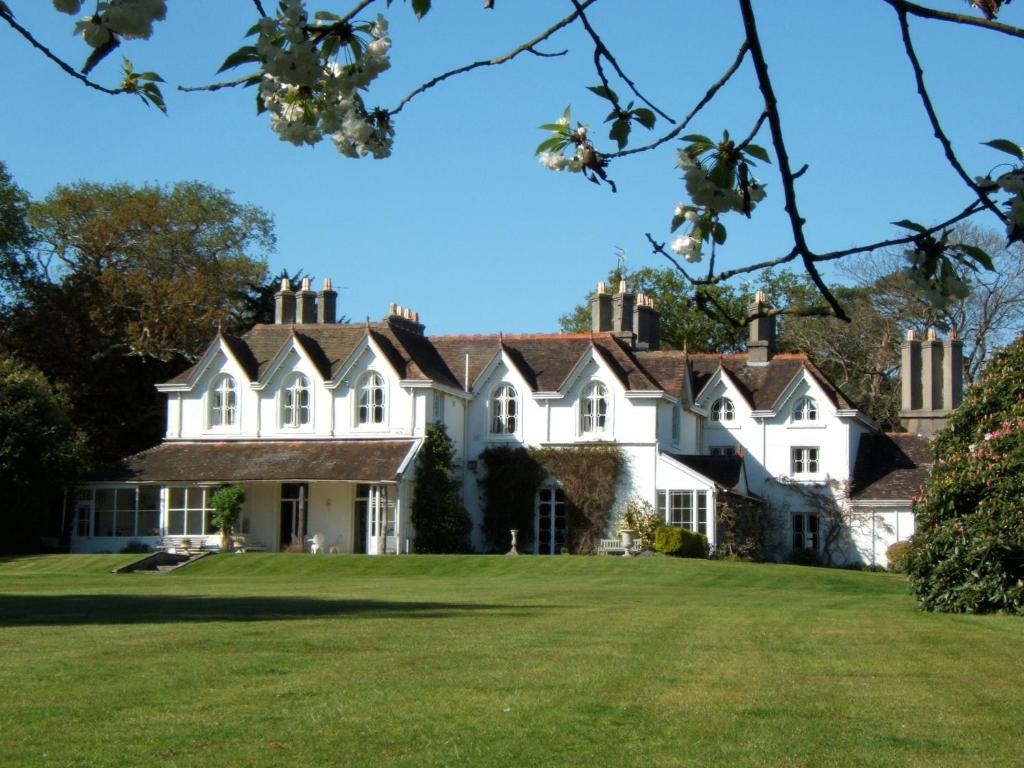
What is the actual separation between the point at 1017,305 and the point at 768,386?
14.0 meters

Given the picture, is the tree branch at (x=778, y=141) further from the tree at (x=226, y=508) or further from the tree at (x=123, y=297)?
the tree at (x=123, y=297)

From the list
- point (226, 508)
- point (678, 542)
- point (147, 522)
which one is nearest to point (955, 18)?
point (678, 542)

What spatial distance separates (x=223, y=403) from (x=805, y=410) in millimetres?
21136

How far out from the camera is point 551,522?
4919 centimetres

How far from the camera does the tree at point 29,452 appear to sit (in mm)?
45562

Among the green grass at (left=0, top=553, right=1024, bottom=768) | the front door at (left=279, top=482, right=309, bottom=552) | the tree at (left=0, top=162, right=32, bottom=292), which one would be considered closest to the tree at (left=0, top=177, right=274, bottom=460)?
the tree at (left=0, top=162, right=32, bottom=292)

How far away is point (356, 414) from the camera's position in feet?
164

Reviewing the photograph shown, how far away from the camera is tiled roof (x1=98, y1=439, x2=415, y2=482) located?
46.9 metres

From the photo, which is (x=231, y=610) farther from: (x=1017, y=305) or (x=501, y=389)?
(x=1017, y=305)

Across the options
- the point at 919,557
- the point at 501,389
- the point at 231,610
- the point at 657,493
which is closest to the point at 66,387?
the point at 501,389

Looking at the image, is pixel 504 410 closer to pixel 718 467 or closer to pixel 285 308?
pixel 718 467

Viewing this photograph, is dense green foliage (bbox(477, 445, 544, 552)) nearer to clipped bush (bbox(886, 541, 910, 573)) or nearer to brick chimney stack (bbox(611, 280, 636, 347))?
brick chimney stack (bbox(611, 280, 636, 347))

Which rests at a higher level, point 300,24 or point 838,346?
point 838,346

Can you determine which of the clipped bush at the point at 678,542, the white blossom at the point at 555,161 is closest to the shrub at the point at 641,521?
the clipped bush at the point at 678,542
